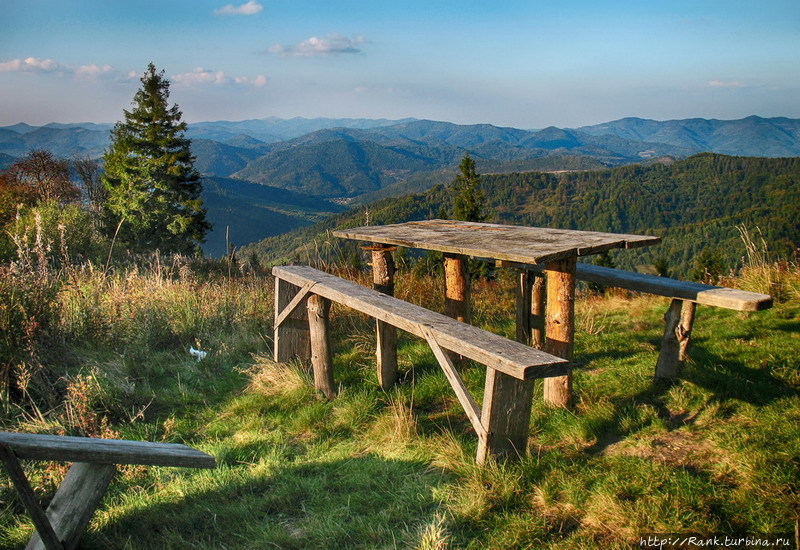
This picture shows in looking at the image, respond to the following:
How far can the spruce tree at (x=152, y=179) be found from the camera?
27.1 metres

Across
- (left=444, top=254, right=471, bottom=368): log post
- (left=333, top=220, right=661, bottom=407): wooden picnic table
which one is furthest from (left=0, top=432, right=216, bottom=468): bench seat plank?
(left=444, top=254, right=471, bottom=368): log post

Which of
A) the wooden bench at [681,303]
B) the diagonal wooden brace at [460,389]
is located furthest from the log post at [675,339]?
the diagonal wooden brace at [460,389]

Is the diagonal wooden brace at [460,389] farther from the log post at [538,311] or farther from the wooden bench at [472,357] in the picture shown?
the log post at [538,311]

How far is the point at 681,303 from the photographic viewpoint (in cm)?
357

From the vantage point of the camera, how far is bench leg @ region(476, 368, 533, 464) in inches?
99.3

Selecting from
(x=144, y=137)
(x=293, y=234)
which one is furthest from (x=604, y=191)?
(x=144, y=137)

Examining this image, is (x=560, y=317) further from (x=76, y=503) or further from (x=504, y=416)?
(x=76, y=503)

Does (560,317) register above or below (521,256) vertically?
below

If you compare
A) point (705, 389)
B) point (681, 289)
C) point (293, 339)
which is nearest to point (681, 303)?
A: point (681, 289)

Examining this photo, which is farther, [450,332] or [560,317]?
[560,317]

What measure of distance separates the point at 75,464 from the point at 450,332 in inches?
69.5

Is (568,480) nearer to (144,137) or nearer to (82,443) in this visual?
(82,443)

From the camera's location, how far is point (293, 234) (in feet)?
378

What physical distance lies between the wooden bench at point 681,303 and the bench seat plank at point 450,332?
139 centimetres
